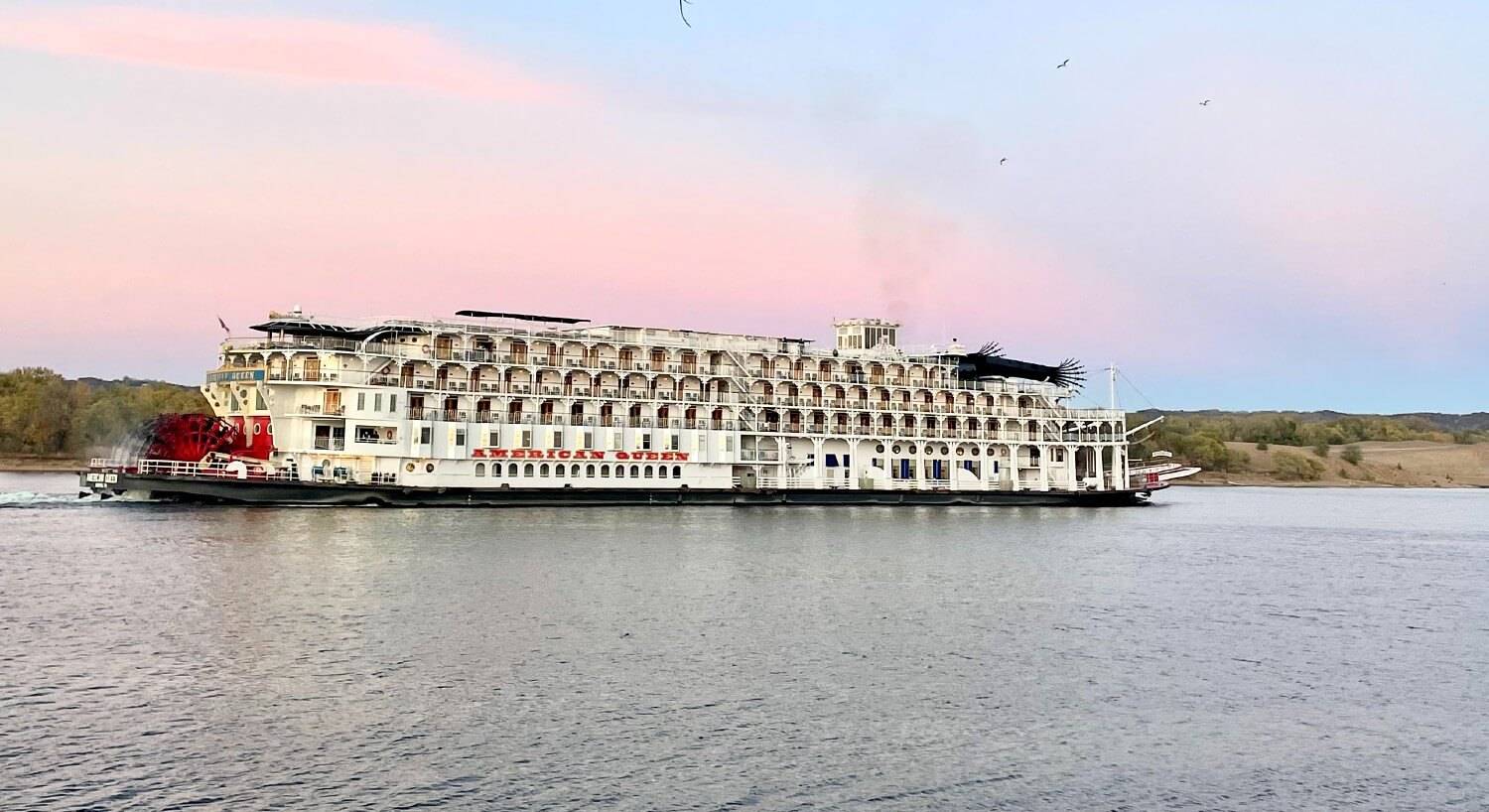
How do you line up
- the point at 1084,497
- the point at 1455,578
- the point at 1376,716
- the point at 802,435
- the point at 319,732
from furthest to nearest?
the point at 1084,497 → the point at 802,435 → the point at 1455,578 → the point at 1376,716 → the point at 319,732

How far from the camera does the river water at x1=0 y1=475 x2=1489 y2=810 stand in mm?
19828

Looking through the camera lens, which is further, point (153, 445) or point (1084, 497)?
point (1084, 497)

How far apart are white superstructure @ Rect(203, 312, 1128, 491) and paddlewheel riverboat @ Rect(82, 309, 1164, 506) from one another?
0.12 m

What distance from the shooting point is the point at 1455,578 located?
49.8m

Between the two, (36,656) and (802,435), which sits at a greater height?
(802,435)

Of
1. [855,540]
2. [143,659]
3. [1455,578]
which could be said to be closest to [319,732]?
[143,659]

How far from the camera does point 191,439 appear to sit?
213ft

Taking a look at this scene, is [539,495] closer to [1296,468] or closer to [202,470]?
[202,470]

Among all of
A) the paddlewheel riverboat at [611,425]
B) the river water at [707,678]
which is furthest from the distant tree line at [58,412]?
the river water at [707,678]

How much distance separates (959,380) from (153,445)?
49.7 meters

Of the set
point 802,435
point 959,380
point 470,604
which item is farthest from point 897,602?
point 959,380

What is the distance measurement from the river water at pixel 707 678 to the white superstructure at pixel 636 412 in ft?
51.3

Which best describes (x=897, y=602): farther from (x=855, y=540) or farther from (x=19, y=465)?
(x=19, y=465)

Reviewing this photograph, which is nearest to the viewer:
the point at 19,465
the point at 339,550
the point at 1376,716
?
the point at 1376,716
